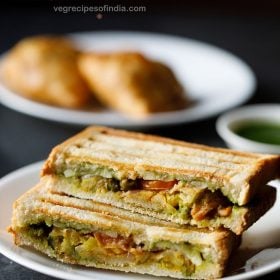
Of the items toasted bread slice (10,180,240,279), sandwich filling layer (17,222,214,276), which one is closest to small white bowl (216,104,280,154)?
toasted bread slice (10,180,240,279)

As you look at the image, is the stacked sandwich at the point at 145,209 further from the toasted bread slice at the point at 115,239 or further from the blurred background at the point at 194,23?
the blurred background at the point at 194,23

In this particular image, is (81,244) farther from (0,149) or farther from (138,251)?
(0,149)

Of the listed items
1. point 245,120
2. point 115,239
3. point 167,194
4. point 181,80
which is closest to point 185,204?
point 167,194

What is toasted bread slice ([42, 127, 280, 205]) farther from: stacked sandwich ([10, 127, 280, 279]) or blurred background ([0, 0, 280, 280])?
blurred background ([0, 0, 280, 280])

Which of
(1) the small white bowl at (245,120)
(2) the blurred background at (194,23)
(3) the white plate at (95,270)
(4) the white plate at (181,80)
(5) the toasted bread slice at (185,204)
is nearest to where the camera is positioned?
(3) the white plate at (95,270)

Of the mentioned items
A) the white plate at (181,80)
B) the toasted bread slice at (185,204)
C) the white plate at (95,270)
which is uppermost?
the white plate at (181,80)

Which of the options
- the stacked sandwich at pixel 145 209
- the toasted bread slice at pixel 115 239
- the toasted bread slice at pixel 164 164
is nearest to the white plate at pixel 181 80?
the toasted bread slice at pixel 164 164

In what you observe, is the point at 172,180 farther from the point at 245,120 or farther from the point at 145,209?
the point at 245,120
